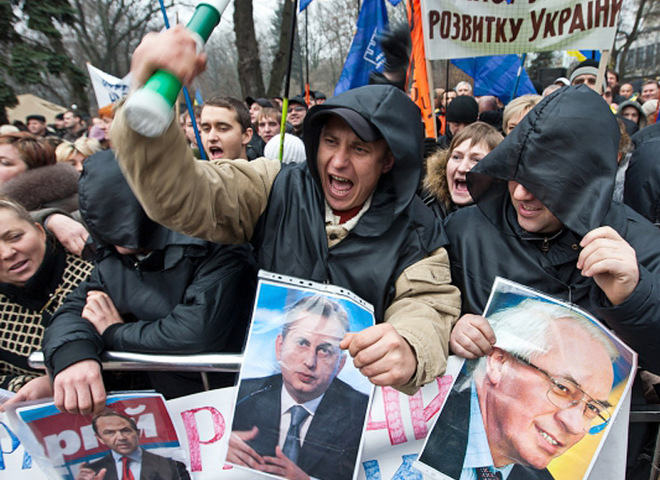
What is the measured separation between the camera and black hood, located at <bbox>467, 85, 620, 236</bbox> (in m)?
1.54

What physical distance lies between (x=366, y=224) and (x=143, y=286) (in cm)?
91

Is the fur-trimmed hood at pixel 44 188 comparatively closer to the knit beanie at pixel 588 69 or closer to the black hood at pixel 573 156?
the black hood at pixel 573 156

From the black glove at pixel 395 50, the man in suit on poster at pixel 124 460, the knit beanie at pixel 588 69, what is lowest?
the man in suit on poster at pixel 124 460

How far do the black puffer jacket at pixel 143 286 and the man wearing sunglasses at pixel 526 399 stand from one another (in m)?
0.92

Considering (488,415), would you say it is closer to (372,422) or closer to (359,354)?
(372,422)

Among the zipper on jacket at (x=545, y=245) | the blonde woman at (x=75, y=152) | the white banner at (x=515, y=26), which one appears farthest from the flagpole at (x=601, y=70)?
the blonde woman at (x=75, y=152)

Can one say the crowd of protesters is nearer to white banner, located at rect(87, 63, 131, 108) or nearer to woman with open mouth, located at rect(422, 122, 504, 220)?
woman with open mouth, located at rect(422, 122, 504, 220)

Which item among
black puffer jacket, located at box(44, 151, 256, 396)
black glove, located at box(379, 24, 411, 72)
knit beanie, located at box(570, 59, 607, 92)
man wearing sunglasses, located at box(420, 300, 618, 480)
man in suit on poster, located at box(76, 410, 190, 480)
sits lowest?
man in suit on poster, located at box(76, 410, 190, 480)

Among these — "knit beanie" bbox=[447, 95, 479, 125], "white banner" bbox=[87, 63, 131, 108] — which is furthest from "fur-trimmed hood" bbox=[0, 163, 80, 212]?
"knit beanie" bbox=[447, 95, 479, 125]

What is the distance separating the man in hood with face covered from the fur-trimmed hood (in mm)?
2026

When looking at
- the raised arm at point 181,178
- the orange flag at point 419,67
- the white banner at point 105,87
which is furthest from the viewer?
the white banner at point 105,87

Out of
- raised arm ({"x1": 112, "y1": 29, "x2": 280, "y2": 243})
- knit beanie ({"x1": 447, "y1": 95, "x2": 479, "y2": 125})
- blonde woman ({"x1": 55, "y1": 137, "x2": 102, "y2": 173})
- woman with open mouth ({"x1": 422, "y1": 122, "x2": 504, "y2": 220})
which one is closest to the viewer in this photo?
raised arm ({"x1": 112, "y1": 29, "x2": 280, "y2": 243})

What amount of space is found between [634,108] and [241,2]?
11.3 m

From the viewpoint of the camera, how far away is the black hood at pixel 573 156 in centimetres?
154
